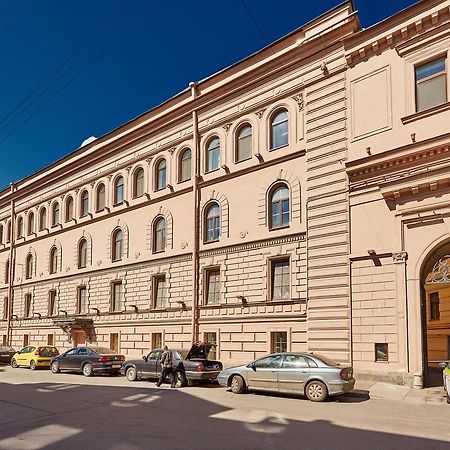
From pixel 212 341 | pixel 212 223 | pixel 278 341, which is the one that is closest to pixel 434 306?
pixel 278 341

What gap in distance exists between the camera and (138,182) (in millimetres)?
31438

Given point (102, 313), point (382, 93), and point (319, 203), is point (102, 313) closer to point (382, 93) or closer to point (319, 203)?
point (319, 203)

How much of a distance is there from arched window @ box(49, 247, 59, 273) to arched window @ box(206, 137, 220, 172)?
16.2 meters

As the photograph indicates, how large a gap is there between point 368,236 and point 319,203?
2.73 metres

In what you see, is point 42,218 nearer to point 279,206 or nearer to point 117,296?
point 117,296

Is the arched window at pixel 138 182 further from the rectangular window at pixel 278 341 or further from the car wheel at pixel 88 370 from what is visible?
the rectangular window at pixel 278 341

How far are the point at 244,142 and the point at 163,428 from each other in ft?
55.7

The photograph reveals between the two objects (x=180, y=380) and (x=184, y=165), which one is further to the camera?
(x=184, y=165)

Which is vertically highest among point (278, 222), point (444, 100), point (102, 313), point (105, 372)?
point (444, 100)

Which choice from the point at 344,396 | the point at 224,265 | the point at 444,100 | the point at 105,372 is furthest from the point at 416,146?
the point at 105,372

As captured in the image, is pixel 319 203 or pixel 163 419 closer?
pixel 163 419

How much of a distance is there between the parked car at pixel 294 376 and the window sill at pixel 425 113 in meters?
9.23

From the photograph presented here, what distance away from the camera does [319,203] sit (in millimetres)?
21344

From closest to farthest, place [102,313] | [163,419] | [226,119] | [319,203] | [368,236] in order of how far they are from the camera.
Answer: [163,419], [368,236], [319,203], [226,119], [102,313]
